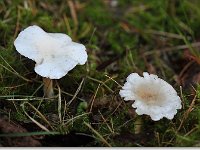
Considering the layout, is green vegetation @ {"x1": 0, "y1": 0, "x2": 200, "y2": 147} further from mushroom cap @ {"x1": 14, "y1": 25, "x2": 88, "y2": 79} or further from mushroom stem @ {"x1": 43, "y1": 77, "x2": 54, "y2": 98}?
mushroom cap @ {"x1": 14, "y1": 25, "x2": 88, "y2": 79}

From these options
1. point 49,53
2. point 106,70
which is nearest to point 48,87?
point 49,53

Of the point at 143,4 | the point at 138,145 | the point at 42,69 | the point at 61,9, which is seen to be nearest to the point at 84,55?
the point at 42,69

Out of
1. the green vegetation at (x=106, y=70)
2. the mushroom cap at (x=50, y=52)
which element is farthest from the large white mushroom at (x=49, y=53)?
the green vegetation at (x=106, y=70)

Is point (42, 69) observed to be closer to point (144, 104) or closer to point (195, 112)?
point (144, 104)

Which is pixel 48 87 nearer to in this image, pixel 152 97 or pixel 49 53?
pixel 49 53

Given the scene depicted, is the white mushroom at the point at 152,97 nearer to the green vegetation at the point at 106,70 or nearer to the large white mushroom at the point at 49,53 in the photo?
the green vegetation at the point at 106,70

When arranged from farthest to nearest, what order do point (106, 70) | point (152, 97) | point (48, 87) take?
point (106, 70)
point (48, 87)
point (152, 97)

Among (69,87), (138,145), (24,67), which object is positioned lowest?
(138,145)

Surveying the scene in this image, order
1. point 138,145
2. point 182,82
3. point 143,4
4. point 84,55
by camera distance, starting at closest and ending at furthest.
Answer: point 138,145
point 84,55
point 182,82
point 143,4
